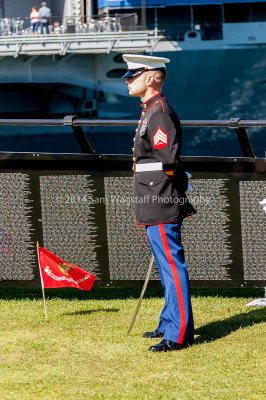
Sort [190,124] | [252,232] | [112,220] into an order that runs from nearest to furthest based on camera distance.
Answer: [190,124], [252,232], [112,220]

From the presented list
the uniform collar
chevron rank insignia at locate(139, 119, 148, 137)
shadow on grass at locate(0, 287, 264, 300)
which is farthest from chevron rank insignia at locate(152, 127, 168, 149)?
shadow on grass at locate(0, 287, 264, 300)

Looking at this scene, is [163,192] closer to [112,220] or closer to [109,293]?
[112,220]

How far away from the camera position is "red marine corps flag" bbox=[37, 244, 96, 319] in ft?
19.4

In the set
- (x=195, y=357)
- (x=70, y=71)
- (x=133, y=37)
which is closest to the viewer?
(x=195, y=357)

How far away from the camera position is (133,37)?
110 feet

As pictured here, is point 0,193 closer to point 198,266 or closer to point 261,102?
point 198,266

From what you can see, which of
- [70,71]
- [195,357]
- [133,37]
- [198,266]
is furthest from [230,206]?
[70,71]

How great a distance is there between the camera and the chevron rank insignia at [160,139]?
4840 mm

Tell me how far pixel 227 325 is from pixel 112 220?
1.40 m

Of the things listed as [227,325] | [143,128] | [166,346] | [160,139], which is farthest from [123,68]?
[166,346]

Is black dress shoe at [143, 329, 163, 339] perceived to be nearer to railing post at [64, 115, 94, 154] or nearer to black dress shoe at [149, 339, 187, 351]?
black dress shoe at [149, 339, 187, 351]

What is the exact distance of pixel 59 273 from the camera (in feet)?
19.4

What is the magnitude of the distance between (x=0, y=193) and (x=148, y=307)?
5.34ft

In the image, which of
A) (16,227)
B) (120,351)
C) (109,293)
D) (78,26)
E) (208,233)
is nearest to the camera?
(120,351)
